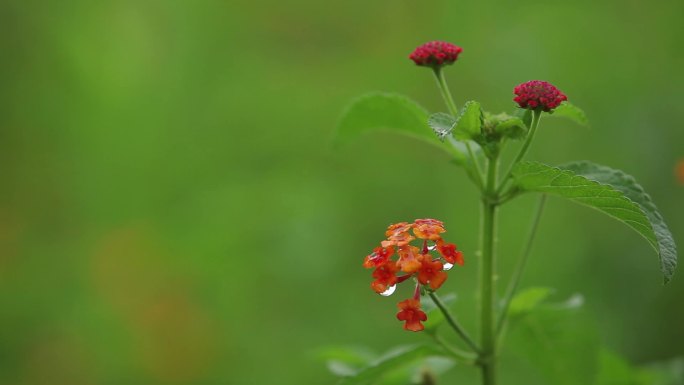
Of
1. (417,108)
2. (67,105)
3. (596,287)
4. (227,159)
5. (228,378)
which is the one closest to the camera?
(417,108)

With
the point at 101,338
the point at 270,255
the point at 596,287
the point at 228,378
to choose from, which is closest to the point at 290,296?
the point at 270,255

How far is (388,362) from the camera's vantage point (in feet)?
2.87

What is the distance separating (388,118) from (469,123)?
181 mm

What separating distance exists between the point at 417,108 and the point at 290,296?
1446mm

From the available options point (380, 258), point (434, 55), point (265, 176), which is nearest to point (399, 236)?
point (380, 258)

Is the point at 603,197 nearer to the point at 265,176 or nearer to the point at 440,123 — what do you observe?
the point at 440,123

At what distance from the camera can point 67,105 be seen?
9.66 ft

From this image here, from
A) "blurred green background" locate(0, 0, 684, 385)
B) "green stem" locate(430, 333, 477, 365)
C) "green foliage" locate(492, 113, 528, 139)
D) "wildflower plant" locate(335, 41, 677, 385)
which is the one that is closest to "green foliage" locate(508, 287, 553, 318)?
"wildflower plant" locate(335, 41, 677, 385)

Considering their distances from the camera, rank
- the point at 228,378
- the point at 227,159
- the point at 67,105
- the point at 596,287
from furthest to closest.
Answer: the point at 67,105, the point at 227,159, the point at 228,378, the point at 596,287

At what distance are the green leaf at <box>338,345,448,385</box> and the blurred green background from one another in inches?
40.0

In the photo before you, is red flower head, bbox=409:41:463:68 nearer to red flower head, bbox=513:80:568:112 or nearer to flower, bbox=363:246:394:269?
red flower head, bbox=513:80:568:112

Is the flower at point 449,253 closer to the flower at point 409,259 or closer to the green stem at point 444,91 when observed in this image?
the flower at point 409,259

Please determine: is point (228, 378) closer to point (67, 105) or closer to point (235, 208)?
point (235, 208)

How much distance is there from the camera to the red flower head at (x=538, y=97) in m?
0.81
